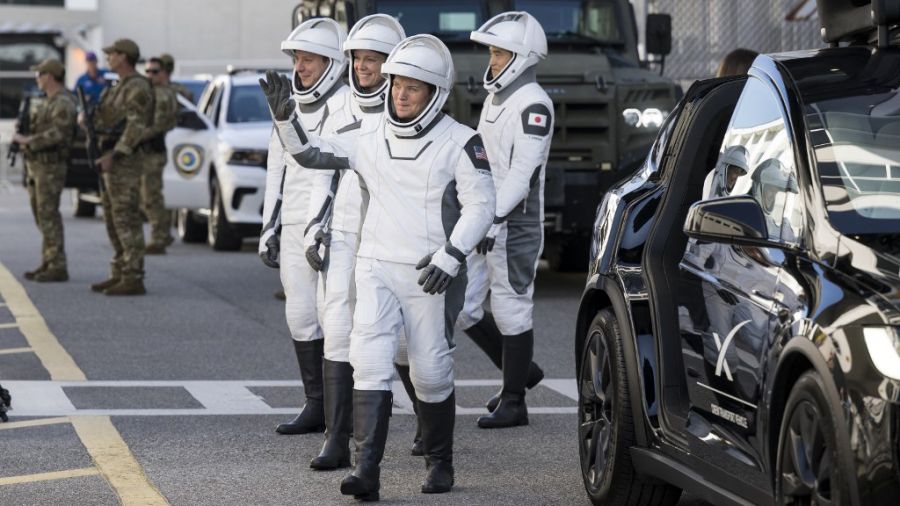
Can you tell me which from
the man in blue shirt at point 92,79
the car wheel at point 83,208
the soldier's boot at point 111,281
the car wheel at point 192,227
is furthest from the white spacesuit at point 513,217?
the car wheel at point 83,208

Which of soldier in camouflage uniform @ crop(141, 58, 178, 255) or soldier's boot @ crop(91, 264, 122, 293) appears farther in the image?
soldier in camouflage uniform @ crop(141, 58, 178, 255)

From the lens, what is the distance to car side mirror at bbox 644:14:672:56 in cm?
1611

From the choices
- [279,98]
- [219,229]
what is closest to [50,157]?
[219,229]

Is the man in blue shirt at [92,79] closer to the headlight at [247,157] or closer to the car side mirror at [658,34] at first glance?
the headlight at [247,157]

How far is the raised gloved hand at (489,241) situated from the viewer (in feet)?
29.9

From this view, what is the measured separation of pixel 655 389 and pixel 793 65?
124 cm

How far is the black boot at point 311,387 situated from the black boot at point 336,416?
3.20ft

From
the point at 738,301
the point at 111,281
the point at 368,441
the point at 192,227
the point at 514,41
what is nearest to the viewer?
the point at 738,301

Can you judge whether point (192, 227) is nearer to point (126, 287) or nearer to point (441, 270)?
point (126, 287)

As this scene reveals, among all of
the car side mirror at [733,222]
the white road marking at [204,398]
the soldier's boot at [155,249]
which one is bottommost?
the soldier's boot at [155,249]

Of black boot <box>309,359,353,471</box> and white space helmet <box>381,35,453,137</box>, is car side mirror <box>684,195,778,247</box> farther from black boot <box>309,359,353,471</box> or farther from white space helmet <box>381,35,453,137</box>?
black boot <box>309,359,353,471</box>

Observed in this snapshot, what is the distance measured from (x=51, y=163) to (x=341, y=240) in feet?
31.2

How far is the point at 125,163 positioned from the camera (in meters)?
15.7

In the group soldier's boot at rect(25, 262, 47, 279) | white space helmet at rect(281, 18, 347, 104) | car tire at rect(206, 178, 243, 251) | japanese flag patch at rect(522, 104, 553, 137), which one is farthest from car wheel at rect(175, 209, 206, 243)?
white space helmet at rect(281, 18, 347, 104)
